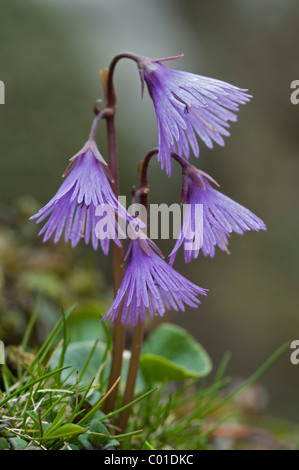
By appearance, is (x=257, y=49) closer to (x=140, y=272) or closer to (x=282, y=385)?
(x=282, y=385)

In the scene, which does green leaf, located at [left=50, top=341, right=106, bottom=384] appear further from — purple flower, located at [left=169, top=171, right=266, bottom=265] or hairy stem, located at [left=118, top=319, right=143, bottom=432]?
purple flower, located at [left=169, top=171, right=266, bottom=265]

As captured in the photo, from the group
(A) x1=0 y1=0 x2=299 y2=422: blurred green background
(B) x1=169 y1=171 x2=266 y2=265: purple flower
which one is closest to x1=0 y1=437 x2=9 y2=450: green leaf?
(B) x1=169 y1=171 x2=266 y2=265: purple flower

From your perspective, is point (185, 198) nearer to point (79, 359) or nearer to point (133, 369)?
point (133, 369)

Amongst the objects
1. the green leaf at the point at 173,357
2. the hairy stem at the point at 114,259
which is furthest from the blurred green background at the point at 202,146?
the hairy stem at the point at 114,259

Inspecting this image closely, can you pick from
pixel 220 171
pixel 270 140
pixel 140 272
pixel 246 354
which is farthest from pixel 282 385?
pixel 140 272

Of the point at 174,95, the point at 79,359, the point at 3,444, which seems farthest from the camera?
the point at 79,359

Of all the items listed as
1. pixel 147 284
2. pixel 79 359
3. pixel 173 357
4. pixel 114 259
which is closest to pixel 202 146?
pixel 173 357

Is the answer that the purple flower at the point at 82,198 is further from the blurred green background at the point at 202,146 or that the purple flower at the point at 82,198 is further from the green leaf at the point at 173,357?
the blurred green background at the point at 202,146
